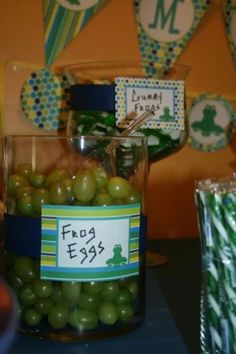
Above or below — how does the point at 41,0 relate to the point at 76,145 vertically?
above

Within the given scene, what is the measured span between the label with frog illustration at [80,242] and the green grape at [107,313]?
0.03m

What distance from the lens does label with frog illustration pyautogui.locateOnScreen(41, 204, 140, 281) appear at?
51 centimetres

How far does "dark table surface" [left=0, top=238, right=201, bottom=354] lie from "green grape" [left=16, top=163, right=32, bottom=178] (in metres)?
0.16

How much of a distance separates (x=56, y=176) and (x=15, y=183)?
50mm

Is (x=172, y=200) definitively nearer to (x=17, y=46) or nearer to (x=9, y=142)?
(x=17, y=46)

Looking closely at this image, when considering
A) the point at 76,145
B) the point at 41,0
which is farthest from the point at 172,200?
the point at 76,145

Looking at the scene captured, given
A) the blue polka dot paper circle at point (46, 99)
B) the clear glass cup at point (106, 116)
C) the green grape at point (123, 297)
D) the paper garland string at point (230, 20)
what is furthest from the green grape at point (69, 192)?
the paper garland string at point (230, 20)

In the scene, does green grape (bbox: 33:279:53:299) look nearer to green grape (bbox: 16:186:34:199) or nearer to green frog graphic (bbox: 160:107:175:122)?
green grape (bbox: 16:186:34:199)

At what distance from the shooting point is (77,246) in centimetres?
51

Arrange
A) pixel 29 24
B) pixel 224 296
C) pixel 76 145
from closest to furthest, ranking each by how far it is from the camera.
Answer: pixel 224 296 < pixel 76 145 < pixel 29 24

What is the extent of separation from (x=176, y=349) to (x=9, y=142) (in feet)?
0.89

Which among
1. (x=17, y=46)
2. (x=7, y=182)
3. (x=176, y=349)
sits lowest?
(x=176, y=349)

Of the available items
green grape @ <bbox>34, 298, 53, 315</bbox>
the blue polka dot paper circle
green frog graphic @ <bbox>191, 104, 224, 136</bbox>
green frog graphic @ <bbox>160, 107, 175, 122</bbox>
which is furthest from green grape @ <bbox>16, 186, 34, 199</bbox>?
green frog graphic @ <bbox>191, 104, 224, 136</bbox>

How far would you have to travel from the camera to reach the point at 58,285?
516 mm
